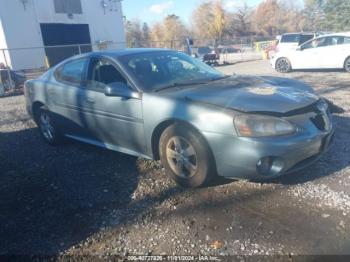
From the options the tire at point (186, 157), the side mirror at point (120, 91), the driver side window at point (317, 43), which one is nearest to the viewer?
the tire at point (186, 157)

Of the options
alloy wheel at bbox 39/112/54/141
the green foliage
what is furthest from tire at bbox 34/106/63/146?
the green foliage

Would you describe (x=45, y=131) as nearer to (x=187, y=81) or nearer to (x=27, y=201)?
(x=27, y=201)

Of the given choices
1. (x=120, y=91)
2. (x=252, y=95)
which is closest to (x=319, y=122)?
(x=252, y=95)

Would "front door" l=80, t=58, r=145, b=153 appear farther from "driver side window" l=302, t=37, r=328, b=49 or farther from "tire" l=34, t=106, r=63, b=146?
"driver side window" l=302, t=37, r=328, b=49

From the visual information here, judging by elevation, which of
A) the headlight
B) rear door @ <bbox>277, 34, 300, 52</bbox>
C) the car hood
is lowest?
rear door @ <bbox>277, 34, 300, 52</bbox>

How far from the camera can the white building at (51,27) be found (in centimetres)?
2414

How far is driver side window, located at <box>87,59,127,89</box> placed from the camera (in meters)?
4.48

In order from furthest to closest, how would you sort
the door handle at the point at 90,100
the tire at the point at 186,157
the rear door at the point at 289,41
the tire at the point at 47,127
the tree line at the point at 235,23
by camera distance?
the tree line at the point at 235,23, the rear door at the point at 289,41, the tire at the point at 47,127, the door handle at the point at 90,100, the tire at the point at 186,157

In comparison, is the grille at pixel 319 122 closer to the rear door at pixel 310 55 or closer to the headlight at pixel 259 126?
the headlight at pixel 259 126

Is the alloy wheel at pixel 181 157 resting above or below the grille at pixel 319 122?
below

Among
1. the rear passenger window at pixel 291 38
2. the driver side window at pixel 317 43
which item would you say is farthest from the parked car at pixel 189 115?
the rear passenger window at pixel 291 38

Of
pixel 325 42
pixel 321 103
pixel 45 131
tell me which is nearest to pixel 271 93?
pixel 321 103

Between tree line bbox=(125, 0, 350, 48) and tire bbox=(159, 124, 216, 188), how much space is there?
59.7 meters

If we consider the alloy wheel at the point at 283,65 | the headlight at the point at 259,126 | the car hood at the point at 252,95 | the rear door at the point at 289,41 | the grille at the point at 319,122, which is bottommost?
the alloy wheel at the point at 283,65
